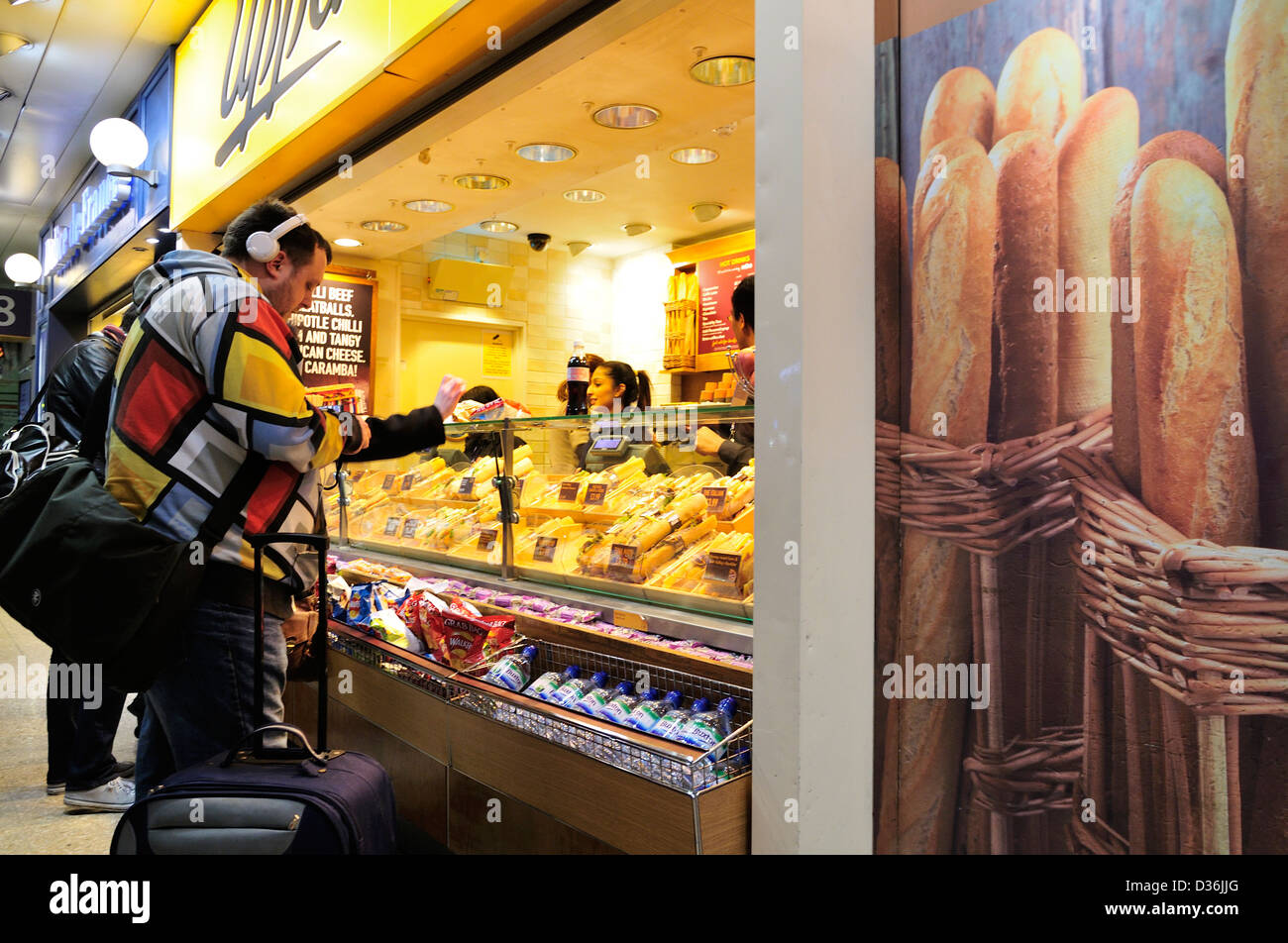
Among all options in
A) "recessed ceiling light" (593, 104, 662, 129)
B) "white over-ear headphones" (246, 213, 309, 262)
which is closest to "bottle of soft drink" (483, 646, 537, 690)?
"white over-ear headphones" (246, 213, 309, 262)

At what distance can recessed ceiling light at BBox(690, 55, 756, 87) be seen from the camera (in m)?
2.76

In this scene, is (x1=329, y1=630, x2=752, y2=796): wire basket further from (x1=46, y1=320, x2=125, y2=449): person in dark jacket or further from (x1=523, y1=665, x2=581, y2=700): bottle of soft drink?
(x1=46, y1=320, x2=125, y2=449): person in dark jacket

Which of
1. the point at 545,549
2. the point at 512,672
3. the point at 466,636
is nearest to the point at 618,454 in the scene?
the point at 545,549

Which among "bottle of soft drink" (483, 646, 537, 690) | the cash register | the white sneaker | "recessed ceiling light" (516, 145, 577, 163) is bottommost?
the white sneaker

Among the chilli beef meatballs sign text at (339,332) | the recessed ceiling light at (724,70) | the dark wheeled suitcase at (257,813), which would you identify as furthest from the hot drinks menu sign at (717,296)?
the dark wheeled suitcase at (257,813)

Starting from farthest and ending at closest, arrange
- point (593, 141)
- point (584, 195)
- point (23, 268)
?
point (23, 268) < point (584, 195) < point (593, 141)

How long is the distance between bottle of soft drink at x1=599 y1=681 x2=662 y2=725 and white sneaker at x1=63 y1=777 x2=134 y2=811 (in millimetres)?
2421

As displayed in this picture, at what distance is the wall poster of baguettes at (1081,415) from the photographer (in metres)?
1.25

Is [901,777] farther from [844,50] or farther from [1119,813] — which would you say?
[844,50]

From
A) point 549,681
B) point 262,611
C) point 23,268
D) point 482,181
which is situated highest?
point 23,268

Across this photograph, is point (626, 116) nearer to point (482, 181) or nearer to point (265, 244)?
point (482, 181)

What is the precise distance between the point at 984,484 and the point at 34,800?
12.3 feet

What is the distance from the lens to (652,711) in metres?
1.85
